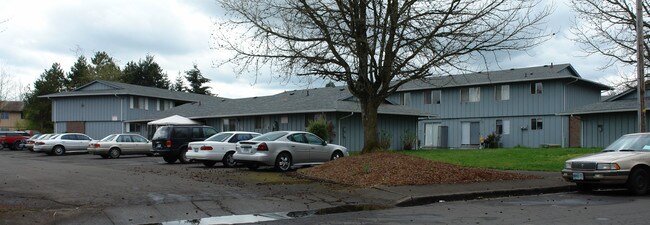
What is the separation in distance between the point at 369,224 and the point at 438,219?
1.36 meters

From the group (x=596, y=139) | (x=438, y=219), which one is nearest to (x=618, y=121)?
(x=596, y=139)

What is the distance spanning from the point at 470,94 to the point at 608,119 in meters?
10.3

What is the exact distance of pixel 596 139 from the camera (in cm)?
3331

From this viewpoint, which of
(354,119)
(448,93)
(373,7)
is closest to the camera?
(373,7)

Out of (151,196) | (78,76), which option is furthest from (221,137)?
(78,76)

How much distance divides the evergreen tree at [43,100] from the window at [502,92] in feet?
154

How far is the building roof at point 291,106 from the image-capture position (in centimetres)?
3188

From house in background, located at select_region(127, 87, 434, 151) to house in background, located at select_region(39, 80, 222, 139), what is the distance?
7624 mm


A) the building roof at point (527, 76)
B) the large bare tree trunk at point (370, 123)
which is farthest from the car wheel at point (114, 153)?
the building roof at point (527, 76)

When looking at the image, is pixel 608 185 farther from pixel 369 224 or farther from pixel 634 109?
pixel 634 109

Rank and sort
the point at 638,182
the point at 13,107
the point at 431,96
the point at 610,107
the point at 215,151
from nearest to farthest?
the point at 638,182 → the point at 215,151 → the point at 610,107 → the point at 431,96 → the point at 13,107

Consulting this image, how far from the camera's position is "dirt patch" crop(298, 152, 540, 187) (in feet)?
48.1

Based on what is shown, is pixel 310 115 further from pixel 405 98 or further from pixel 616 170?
pixel 616 170

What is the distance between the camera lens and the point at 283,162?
18.6 m
